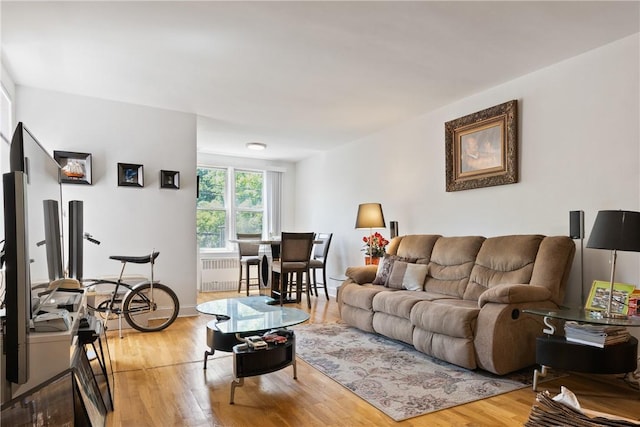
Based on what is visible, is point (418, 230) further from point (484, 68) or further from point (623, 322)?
point (623, 322)

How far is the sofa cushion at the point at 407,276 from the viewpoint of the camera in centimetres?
407

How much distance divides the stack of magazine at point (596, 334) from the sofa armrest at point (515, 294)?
309 millimetres

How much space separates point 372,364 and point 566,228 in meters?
1.96

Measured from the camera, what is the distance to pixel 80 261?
3.54m

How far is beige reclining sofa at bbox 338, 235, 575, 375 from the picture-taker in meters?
2.89

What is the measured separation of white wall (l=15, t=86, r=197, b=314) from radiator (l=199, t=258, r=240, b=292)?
6.74ft

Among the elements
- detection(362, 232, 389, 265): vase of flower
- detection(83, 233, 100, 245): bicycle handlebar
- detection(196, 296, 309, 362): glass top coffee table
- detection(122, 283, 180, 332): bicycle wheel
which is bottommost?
detection(122, 283, 180, 332): bicycle wheel

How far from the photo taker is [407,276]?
4.15m

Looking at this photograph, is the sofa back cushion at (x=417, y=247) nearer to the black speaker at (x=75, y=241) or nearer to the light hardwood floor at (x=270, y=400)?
the light hardwood floor at (x=270, y=400)

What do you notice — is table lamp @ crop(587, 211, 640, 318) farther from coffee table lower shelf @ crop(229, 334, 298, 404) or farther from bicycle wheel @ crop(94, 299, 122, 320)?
bicycle wheel @ crop(94, 299, 122, 320)

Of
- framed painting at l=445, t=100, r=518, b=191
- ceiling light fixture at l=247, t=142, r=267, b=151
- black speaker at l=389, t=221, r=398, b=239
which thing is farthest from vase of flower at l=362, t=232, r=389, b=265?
ceiling light fixture at l=247, t=142, r=267, b=151

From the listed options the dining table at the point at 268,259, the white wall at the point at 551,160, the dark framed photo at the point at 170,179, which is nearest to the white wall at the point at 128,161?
the dark framed photo at the point at 170,179

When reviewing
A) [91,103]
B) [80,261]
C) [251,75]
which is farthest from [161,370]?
[91,103]

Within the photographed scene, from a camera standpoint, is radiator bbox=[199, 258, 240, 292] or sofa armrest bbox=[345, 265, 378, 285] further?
radiator bbox=[199, 258, 240, 292]
